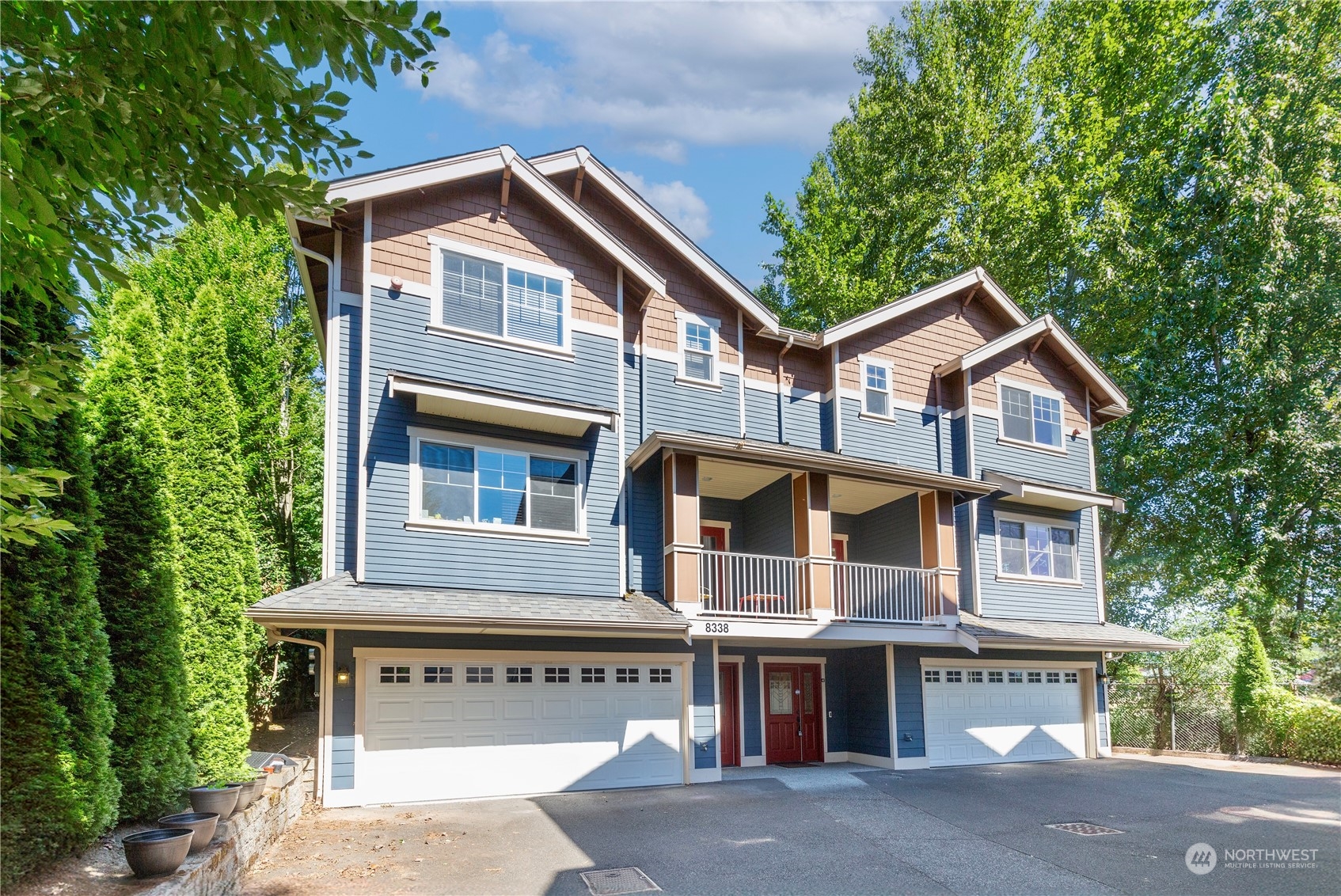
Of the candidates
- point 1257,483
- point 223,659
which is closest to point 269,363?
point 223,659

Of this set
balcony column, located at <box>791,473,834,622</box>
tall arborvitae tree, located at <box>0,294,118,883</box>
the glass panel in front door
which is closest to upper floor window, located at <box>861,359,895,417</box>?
balcony column, located at <box>791,473,834,622</box>

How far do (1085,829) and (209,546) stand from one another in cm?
1103

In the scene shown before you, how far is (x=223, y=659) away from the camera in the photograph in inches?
381

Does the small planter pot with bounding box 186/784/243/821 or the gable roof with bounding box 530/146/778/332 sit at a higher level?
the gable roof with bounding box 530/146/778/332

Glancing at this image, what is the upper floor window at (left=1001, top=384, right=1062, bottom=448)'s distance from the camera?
57.3 feet

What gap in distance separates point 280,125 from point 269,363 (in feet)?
60.9

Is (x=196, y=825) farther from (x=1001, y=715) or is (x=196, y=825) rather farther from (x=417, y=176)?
(x=1001, y=715)

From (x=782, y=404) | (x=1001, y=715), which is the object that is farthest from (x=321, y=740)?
(x=1001, y=715)

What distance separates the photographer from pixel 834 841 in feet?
30.2

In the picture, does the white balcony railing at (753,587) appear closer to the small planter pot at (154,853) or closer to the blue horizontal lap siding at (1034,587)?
the blue horizontal lap siding at (1034,587)

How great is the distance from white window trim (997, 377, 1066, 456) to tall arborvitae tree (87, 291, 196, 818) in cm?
1479

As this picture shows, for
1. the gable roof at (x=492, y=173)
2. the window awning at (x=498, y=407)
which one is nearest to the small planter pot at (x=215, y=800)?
the window awning at (x=498, y=407)

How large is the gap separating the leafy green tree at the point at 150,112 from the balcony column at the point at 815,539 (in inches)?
409

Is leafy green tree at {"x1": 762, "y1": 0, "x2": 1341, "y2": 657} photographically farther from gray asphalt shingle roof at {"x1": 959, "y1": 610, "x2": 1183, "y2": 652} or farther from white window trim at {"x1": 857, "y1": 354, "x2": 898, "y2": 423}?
white window trim at {"x1": 857, "y1": 354, "x2": 898, "y2": 423}
